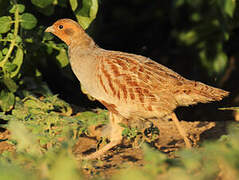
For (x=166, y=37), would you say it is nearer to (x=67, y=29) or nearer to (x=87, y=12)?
(x=87, y=12)

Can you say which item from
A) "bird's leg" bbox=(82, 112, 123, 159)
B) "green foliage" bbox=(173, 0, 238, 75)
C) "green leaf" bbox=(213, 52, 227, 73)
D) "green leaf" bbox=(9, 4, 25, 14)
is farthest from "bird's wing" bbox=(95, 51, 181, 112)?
"green leaf" bbox=(213, 52, 227, 73)

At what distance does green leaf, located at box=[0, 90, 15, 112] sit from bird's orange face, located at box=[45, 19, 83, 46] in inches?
32.3

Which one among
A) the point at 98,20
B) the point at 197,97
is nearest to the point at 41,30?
the point at 98,20

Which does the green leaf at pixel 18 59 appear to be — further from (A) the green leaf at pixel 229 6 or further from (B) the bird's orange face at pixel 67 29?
(A) the green leaf at pixel 229 6

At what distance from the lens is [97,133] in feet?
16.0

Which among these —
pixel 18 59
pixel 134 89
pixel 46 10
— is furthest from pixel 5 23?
A: pixel 134 89

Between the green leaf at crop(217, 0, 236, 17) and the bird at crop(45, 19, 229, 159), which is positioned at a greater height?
the green leaf at crop(217, 0, 236, 17)

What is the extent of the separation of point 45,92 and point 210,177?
314 cm

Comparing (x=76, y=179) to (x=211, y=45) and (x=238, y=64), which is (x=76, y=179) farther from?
(x=238, y=64)

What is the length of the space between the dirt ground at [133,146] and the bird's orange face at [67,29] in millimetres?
1027

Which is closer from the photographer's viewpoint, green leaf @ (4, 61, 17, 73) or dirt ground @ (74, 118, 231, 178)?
dirt ground @ (74, 118, 231, 178)

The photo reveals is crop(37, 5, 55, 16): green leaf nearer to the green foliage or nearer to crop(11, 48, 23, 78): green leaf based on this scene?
crop(11, 48, 23, 78): green leaf

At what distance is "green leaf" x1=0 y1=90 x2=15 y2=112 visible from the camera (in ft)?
15.7

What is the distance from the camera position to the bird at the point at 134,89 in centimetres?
402
